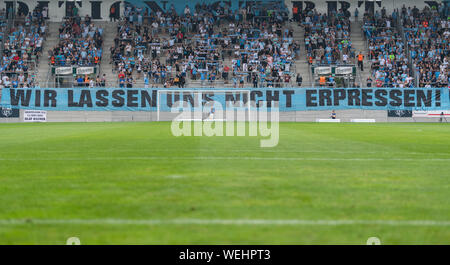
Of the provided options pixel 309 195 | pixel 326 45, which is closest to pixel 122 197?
pixel 309 195

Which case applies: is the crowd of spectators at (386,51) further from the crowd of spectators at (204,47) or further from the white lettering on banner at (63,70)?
the white lettering on banner at (63,70)

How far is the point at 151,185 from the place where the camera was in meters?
6.78

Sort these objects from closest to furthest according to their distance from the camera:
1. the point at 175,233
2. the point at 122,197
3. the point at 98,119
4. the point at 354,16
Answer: the point at 175,233 → the point at 122,197 → the point at 98,119 → the point at 354,16

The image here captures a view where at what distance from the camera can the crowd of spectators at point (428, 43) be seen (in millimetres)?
43312

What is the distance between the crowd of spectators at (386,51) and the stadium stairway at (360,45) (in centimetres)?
47

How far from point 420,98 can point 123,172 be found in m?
37.1

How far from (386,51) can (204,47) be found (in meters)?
16.6

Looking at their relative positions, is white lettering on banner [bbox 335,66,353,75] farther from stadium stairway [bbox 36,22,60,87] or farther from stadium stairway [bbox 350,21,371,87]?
stadium stairway [bbox 36,22,60,87]

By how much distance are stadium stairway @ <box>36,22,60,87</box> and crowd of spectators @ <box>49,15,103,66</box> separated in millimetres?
859

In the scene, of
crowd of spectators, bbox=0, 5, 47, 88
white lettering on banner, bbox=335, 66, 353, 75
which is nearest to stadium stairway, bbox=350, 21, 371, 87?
white lettering on banner, bbox=335, 66, 353, 75

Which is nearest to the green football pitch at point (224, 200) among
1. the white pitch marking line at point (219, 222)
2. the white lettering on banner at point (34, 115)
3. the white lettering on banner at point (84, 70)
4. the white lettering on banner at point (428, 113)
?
the white pitch marking line at point (219, 222)

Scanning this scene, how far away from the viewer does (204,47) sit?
47.0 m

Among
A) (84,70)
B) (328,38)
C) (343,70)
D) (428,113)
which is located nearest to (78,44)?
(84,70)
